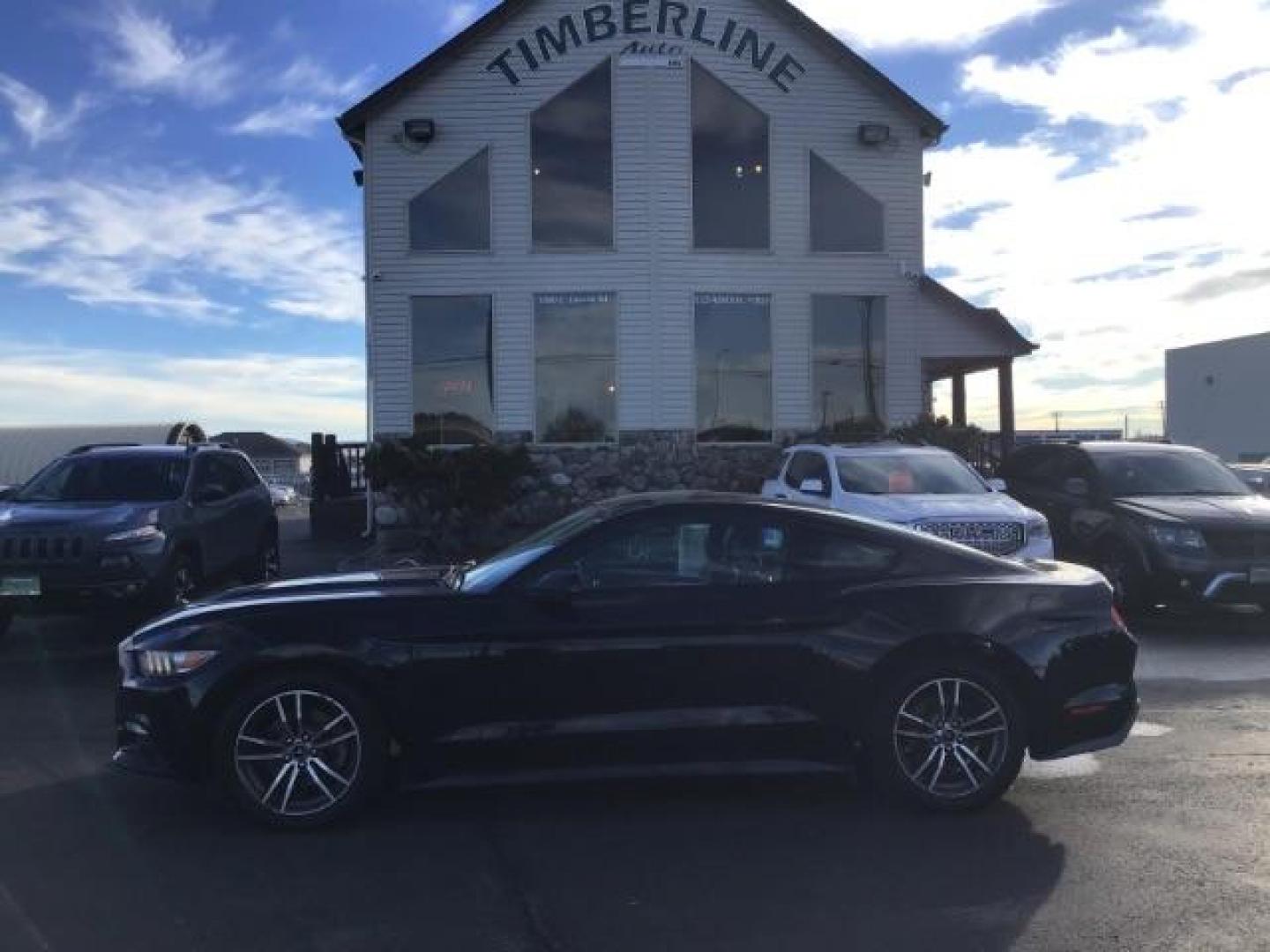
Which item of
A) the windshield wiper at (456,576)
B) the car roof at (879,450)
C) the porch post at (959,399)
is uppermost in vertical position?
the porch post at (959,399)

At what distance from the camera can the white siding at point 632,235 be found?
16953mm

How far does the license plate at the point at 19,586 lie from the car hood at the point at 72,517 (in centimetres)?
41

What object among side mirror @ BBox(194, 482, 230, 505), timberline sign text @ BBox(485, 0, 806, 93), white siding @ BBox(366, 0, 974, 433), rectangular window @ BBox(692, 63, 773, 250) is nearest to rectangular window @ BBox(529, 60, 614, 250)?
white siding @ BBox(366, 0, 974, 433)

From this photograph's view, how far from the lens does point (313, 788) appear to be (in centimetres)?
496

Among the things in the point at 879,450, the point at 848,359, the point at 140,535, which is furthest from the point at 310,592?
the point at 848,359

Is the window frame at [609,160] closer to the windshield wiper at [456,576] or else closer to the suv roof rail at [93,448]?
the suv roof rail at [93,448]

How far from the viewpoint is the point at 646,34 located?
17406mm

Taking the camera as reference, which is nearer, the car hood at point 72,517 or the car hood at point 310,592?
the car hood at point 310,592

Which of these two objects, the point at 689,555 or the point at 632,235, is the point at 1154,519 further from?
the point at 632,235

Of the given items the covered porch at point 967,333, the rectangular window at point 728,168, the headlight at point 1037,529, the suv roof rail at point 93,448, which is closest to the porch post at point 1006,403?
the covered porch at point 967,333

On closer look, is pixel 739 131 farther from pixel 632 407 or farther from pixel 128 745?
pixel 128 745

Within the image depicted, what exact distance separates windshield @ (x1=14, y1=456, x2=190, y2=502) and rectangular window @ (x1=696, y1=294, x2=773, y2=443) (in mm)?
8447

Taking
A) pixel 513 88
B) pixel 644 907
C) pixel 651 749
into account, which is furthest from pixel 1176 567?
pixel 513 88

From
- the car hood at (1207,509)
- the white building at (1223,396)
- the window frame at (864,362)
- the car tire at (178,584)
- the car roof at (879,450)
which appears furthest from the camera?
the white building at (1223,396)
